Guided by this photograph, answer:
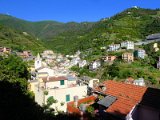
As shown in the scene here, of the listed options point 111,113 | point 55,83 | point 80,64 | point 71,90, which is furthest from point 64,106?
point 80,64

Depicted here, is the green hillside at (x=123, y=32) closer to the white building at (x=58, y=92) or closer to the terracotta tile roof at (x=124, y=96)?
the white building at (x=58, y=92)

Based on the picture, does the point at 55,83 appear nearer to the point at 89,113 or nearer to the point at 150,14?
the point at 89,113

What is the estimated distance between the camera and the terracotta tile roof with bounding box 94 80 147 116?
21.9m

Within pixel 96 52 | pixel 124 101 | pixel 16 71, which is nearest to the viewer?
pixel 124 101

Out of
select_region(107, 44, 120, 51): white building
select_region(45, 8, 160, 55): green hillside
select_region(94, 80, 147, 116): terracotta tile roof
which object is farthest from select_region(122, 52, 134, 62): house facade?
select_region(94, 80, 147, 116): terracotta tile roof

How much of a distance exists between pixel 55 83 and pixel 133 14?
138339mm

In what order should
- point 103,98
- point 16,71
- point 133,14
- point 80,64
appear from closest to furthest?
1. point 103,98
2. point 16,71
3. point 80,64
4. point 133,14

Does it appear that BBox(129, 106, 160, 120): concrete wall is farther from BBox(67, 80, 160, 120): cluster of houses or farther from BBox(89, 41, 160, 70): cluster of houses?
BBox(89, 41, 160, 70): cluster of houses

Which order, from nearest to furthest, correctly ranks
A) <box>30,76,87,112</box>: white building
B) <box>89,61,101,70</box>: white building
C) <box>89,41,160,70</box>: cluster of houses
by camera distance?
<box>30,76,87,112</box>: white building → <box>89,41,160,70</box>: cluster of houses → <box>89,61,101,70</box>: white building

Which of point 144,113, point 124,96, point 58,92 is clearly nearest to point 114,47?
point 58,92

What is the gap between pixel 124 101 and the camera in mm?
22875

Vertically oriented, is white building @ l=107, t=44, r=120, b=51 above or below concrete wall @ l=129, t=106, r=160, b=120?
above

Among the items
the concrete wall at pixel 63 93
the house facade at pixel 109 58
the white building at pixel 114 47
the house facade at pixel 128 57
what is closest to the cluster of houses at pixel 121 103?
the concrete wall at pixel 63 93

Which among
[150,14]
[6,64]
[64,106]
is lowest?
[64,106]
